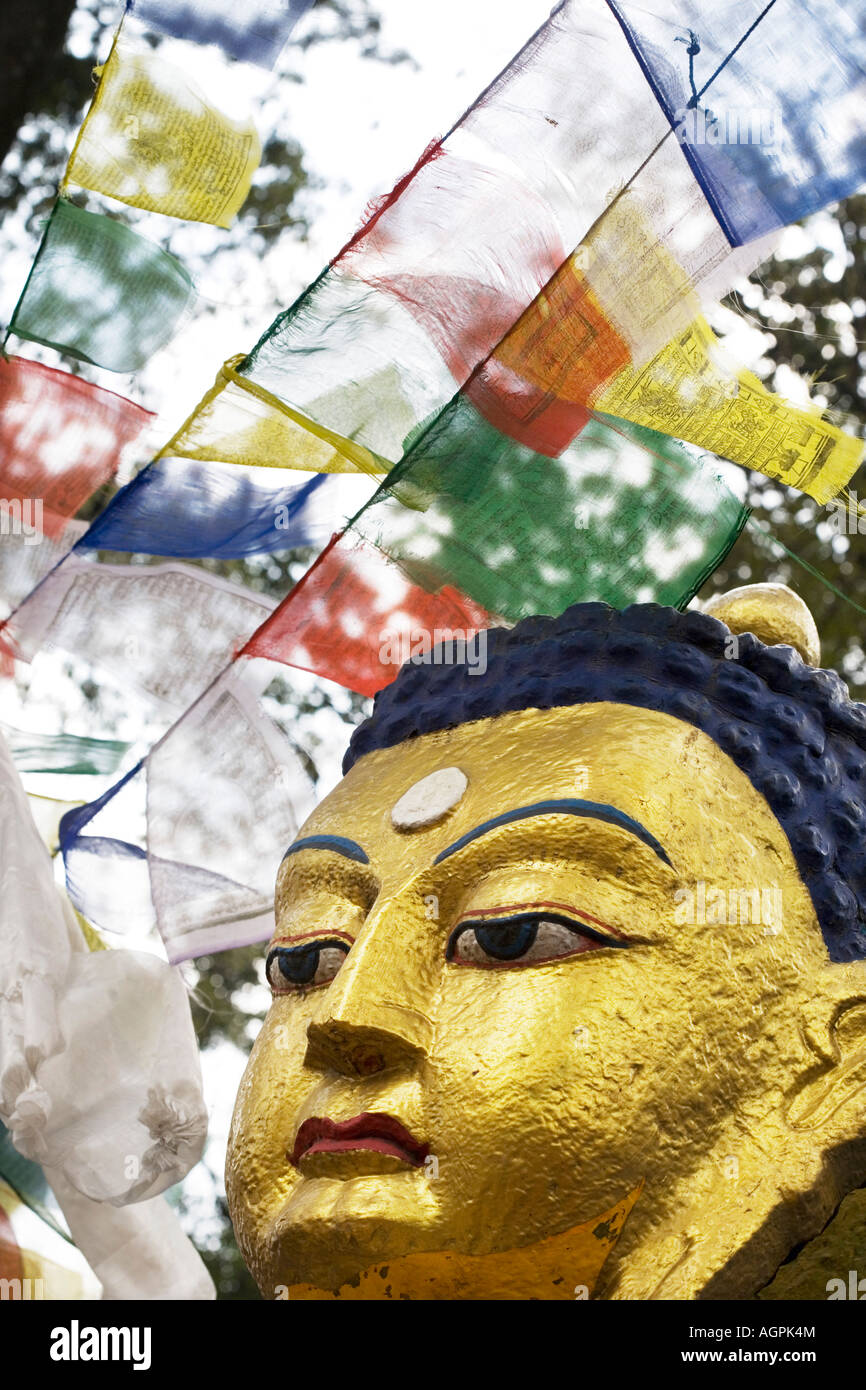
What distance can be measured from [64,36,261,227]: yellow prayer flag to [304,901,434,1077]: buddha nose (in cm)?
187

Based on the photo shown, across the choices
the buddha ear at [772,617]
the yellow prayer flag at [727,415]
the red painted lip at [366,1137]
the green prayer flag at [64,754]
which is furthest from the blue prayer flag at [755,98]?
the green prayer flag at [64,754]

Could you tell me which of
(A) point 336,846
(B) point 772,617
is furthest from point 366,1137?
(B) point 772,617

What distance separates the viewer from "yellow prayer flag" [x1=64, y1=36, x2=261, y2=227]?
388cm

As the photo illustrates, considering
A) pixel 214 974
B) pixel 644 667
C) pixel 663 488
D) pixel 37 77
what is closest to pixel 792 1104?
pixel 644 667

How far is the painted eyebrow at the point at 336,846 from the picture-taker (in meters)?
3.20

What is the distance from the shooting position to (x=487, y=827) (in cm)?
301

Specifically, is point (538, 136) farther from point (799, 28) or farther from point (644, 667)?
point (644, 667)

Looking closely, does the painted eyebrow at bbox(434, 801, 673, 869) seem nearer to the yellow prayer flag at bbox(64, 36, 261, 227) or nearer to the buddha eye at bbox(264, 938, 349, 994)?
the buddha eye at bbox(264, 938, 349, 994)

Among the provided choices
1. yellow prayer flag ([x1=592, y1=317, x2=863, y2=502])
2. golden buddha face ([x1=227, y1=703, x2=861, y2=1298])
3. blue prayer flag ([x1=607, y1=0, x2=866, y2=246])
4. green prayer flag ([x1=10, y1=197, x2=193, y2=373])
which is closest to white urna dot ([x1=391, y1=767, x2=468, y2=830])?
golden buddha face ([x1=227, y1=703, x2=861, y2=1298])

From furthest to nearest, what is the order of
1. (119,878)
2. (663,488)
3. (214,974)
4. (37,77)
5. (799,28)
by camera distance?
(214,974) < (37,77) < (119,878) < (663,488) < (799,28)

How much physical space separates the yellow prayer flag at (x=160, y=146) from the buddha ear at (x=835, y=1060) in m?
2.23

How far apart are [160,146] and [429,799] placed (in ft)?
5.74

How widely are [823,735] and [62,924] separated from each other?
178 centimetres

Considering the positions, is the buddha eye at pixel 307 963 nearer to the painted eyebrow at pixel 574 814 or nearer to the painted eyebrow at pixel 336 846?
the painted eyebrow at pixel 336 846
